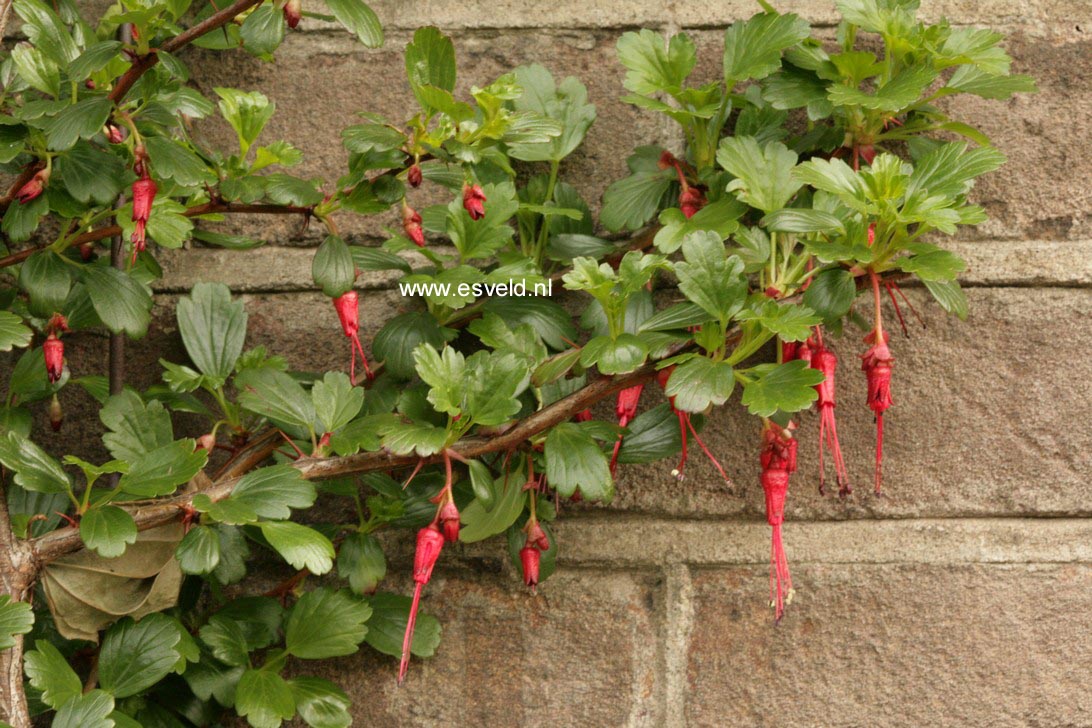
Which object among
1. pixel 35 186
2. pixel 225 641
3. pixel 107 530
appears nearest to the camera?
pixel 107 530

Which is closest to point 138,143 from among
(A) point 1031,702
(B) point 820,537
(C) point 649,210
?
(C) point 649,210

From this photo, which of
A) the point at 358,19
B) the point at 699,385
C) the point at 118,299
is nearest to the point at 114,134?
the point at 118,299

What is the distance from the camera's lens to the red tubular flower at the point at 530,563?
3.46 ft

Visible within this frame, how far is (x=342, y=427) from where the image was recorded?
1.02 meters

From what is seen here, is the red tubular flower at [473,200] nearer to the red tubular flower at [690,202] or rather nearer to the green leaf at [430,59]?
the green leaf at [430,59]

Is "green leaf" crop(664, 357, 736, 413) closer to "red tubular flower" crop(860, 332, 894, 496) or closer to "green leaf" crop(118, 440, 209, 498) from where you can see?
"red tubular flower" crop(860, 332, 894, 496)

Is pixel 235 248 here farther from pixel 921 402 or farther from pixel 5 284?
pixel 921 402

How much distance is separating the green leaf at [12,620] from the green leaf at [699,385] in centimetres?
55

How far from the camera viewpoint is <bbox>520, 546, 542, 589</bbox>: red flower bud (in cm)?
105

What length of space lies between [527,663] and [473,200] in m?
0.50

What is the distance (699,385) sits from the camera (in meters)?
0.90

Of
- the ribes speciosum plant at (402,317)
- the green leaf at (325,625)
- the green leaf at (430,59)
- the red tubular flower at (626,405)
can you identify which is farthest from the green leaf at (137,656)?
the green leaf at (430,59)

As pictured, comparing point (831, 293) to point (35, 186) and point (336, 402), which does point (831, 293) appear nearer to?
point (336, 402)

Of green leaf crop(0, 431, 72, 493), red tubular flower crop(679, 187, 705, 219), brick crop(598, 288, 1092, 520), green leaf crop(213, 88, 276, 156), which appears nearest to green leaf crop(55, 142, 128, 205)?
green leaf crop(213, 88, 276, 156)
